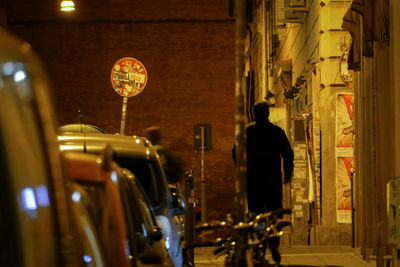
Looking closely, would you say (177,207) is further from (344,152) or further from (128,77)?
(128,77)

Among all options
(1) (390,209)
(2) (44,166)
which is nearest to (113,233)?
(2) (44,166)

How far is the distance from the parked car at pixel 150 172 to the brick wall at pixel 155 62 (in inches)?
938

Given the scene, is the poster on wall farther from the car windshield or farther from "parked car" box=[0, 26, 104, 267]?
"parked car" box=[0, 26, 104, 267]

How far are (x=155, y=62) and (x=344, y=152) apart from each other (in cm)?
1700

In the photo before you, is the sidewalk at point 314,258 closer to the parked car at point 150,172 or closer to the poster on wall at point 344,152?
the parked car at point 150,172

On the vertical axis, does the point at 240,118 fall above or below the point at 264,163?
above

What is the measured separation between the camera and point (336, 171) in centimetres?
1777

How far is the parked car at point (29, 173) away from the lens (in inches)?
74.9

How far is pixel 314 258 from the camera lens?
13.2 meters

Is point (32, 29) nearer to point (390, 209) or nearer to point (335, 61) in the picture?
point (335, 61)

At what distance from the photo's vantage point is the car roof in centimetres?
862

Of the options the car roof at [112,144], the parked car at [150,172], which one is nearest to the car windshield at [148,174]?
the parked car at [150,172]

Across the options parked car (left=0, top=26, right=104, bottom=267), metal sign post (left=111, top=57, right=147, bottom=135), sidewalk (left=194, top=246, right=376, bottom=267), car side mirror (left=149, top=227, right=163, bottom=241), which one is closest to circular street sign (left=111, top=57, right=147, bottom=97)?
metal sign post (left=111, top=57, right=147, bottom=135)

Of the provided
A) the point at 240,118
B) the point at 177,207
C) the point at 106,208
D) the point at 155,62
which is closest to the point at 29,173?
the point at 106,208
